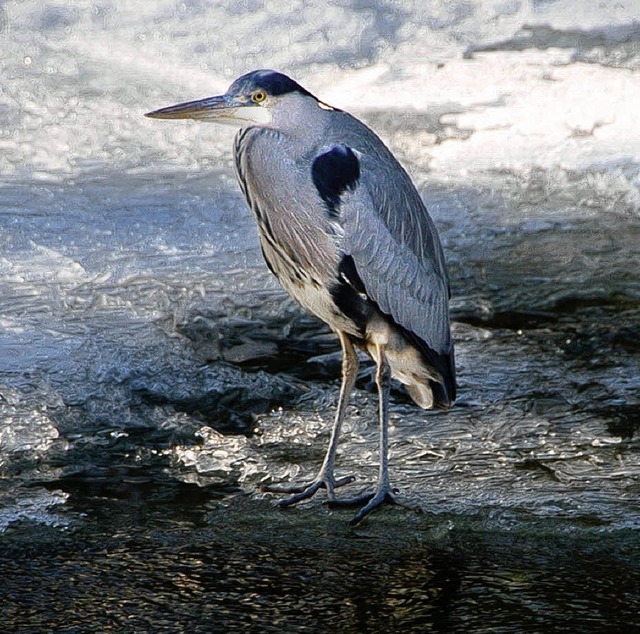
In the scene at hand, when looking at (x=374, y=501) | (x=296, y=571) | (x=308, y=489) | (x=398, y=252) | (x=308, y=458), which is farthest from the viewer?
(x=308, y=458)

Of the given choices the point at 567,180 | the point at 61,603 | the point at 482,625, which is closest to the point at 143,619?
the point at 61,603

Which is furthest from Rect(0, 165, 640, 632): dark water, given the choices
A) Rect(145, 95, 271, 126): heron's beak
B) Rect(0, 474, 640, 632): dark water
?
Rect(145, 95, 271, 126): heron's beak

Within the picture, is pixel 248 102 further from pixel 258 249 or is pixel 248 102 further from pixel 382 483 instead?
pixel 258 249

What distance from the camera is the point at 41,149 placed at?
638cm

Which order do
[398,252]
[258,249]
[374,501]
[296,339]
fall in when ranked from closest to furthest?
[374,501], [398,252], [296,339], [258,249]

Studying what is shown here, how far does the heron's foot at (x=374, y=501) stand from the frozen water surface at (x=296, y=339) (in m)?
0.04

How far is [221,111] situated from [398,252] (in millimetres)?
715

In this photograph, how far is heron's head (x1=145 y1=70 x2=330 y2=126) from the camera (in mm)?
3445

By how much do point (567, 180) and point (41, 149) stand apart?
2.82 meters

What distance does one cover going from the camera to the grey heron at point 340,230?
11.4ft

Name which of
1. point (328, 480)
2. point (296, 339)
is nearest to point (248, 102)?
point (328, 480)

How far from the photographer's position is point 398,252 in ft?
12.1

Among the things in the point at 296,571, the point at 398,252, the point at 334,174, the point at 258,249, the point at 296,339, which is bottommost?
the point at 296,571

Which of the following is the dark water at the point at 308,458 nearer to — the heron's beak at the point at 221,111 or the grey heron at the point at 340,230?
the grey heron at the point at 340,230
